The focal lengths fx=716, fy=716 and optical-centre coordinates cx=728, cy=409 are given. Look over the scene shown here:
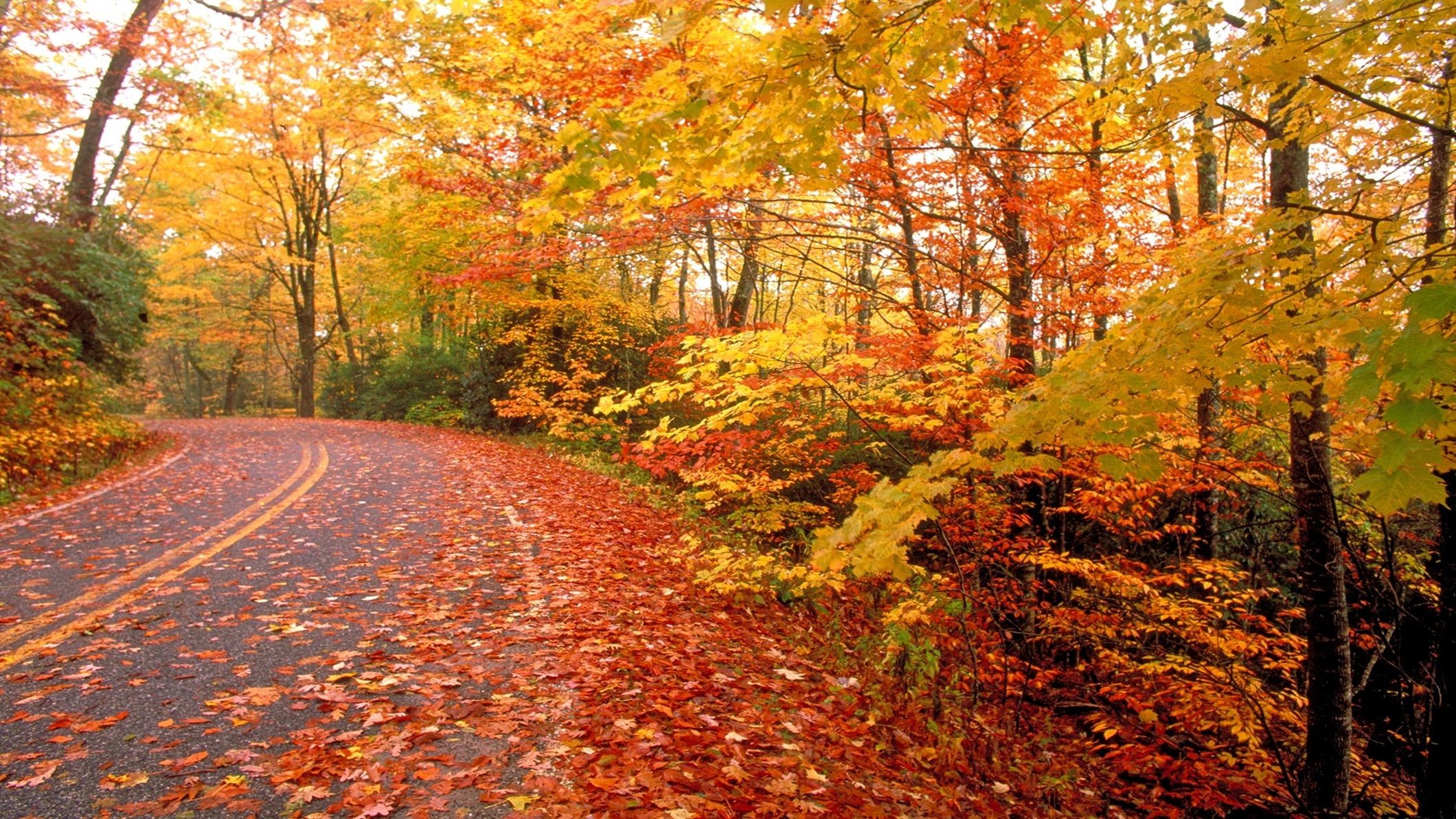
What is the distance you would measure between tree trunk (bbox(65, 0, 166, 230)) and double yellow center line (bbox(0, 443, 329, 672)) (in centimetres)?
932

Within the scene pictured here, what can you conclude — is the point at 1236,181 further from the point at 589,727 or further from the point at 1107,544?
the point at 589,727

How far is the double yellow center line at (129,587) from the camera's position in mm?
4875

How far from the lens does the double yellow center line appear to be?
4.88 meters

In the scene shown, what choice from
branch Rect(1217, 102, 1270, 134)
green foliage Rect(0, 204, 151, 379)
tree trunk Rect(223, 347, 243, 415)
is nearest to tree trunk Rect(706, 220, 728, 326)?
branch Rect(1217, 102, 1270, 134)

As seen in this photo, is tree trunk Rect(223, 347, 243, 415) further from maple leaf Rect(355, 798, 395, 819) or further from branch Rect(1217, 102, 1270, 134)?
branch Rect(1217, 102, 1270, 134)

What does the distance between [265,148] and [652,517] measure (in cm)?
2444

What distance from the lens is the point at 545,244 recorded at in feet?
38.0

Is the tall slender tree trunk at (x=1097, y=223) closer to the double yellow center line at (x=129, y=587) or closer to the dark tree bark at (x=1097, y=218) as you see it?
the dark tree bark at (x=1097, y=218)

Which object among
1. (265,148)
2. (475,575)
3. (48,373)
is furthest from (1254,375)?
(265,148)

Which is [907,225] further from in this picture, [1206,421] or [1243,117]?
[1206,421]

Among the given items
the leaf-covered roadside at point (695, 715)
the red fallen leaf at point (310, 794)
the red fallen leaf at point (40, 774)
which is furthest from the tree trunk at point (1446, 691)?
the red fallen leaf at point (40, 774)

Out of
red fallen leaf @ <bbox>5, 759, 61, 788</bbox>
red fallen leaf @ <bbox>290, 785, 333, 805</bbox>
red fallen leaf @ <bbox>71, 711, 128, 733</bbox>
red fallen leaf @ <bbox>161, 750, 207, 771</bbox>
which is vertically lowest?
red fallen leaf @ <bbox>290, 785, 333, 805</bbox>

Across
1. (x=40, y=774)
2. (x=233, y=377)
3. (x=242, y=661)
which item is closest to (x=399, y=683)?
(x=242, y=661)

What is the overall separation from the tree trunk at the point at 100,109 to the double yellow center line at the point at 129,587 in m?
9.32
